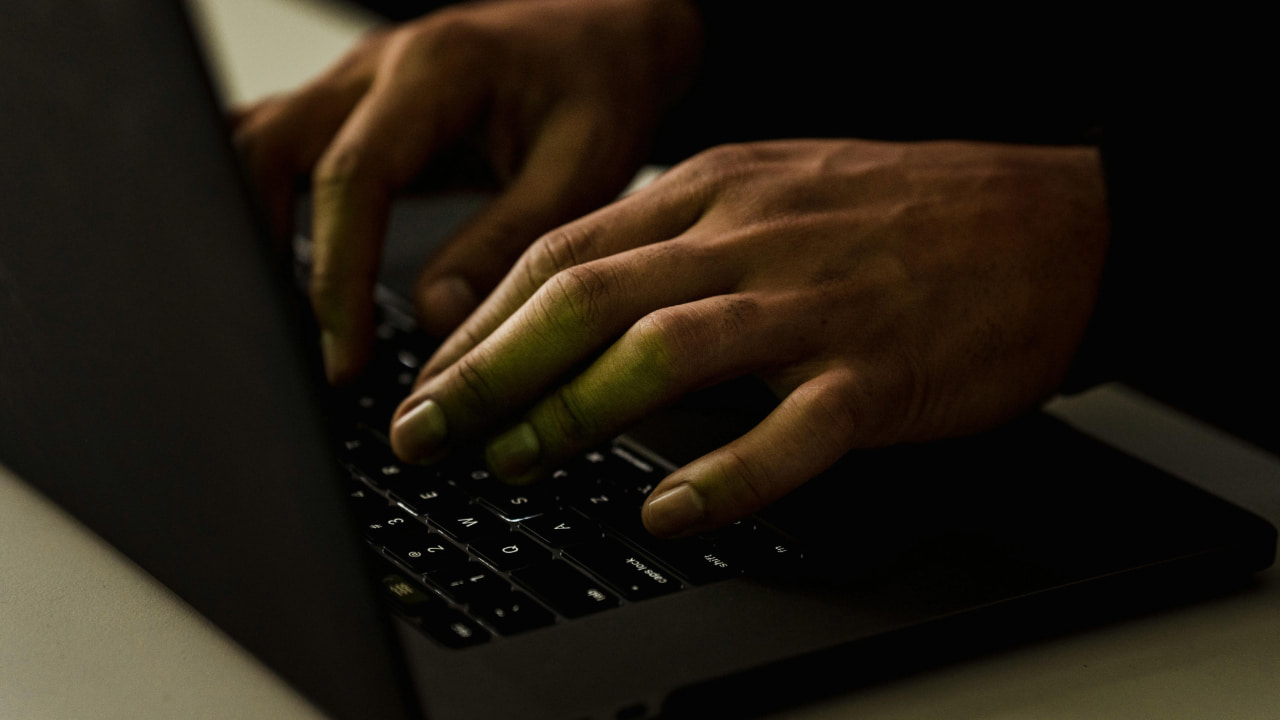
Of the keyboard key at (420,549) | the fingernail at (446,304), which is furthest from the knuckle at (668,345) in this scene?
the fingernail at (446,304)

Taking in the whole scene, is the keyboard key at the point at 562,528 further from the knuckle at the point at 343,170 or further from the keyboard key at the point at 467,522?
the knuckle at the point at 343,170

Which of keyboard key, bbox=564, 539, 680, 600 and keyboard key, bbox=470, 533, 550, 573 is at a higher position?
keyboard key, bbox=564, 539, 680, 600

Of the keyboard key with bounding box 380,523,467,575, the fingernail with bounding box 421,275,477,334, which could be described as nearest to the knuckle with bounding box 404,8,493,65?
the fingernail with bounding box 421,275,477,334

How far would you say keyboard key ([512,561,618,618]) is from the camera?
40 centimetres

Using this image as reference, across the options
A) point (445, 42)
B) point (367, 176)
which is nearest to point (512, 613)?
point (367, 176)

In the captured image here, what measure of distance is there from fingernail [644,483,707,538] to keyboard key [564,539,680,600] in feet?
0.05

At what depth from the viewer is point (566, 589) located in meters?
0.41

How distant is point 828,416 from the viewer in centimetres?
48

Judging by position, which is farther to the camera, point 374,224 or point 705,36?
point 705,36

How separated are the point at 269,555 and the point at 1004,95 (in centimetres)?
83

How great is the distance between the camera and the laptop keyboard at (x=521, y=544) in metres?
0.40

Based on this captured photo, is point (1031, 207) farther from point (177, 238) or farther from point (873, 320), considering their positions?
point (177, 238)

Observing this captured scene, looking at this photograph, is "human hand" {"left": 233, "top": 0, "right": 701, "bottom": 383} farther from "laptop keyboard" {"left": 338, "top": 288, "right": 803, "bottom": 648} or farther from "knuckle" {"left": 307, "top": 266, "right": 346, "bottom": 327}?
"laptop keyboard" {"left": 338, "top": 288, "right": 803, "bottom": 648}

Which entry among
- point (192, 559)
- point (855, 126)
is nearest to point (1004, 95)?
point (855, 126)
